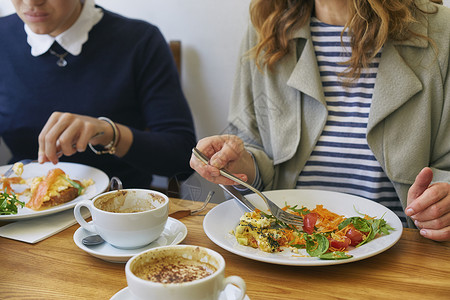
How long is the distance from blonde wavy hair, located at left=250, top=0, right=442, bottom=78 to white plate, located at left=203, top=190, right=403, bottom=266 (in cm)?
42

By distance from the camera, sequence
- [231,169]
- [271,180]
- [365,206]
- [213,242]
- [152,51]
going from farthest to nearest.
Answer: [152,51]
[271,180]
[231,169]
[365,206]
[213,242]

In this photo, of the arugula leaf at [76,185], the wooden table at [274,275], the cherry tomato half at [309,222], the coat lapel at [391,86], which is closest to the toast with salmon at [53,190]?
the arugula leaf at [76,185]

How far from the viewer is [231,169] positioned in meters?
1.27

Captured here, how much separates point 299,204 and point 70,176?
2.19 ft

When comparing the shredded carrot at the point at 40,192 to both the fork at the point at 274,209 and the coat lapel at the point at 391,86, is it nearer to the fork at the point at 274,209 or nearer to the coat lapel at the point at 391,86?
the fork at the point at 274,209

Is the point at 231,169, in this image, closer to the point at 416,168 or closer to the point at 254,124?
the point at 254,124

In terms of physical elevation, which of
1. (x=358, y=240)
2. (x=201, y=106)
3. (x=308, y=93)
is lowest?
(x=201, y=106)

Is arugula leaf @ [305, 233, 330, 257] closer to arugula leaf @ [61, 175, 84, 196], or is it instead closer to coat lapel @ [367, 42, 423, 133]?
coat lapel @ [367, 42, 423, 133]

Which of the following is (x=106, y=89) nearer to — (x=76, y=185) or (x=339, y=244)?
(x=76, y=185)

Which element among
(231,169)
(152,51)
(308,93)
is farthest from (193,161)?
(152,51)

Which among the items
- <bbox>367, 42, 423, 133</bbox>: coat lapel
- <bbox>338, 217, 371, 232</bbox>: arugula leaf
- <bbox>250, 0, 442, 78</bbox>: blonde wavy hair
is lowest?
<bbox>338, 217, 371, 232</bbox>: arugula leaf

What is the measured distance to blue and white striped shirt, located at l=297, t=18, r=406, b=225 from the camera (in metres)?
1.37

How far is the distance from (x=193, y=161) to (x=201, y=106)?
117 centimetres

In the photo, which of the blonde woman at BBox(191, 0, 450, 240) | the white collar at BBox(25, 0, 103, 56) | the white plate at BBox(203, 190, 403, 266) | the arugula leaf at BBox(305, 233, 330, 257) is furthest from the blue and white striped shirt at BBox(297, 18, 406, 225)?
the white collar at BBox(25, 0, 103, 56)
